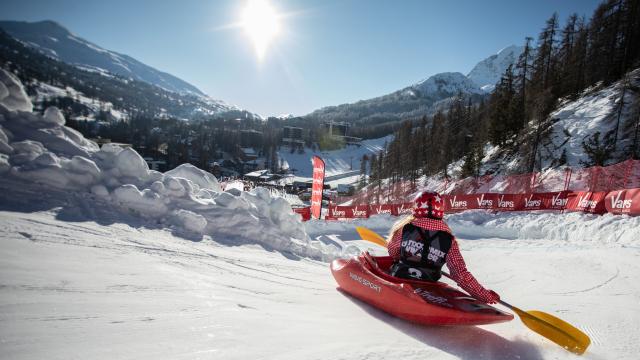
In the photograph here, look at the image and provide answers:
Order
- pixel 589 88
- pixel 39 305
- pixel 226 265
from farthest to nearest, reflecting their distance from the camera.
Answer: pixel 589 88 → pixel 226 265 → pixel 39 305

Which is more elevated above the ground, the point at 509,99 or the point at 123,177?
the point at 509,99

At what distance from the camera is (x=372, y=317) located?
12.0 feet

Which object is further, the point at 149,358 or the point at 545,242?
the point at 545,242

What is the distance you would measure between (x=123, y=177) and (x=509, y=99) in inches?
1590

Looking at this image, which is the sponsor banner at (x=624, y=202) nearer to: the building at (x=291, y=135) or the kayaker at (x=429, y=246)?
the kayaker at (x=429, y=246)

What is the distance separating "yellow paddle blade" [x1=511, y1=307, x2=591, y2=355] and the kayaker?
2.24 ft

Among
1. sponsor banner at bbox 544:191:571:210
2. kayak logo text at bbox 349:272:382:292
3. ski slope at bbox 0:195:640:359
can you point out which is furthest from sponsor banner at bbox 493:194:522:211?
kayak logo text at bbox 349:272:382:292

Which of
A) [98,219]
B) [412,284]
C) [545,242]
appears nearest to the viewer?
[412,284]

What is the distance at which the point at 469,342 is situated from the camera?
298 cm

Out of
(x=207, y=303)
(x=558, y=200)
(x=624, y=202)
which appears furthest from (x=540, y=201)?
(x=207, y=303)

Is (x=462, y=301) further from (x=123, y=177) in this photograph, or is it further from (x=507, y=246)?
(x=507, y=246)

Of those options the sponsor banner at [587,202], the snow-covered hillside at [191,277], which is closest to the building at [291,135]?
the sponsor banner at [587,202]

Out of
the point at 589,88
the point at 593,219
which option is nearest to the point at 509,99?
the point at 589,88

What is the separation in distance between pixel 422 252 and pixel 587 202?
446 inches
